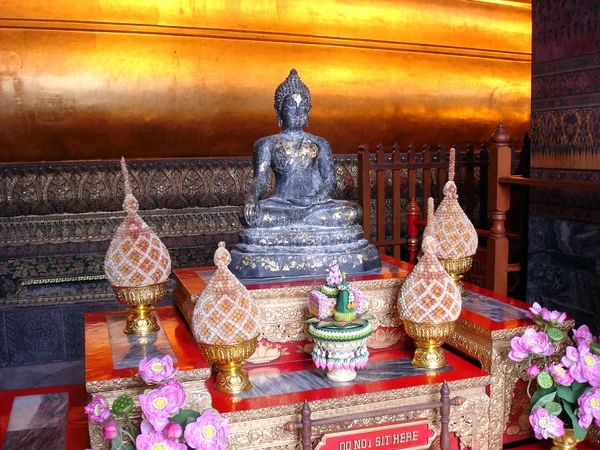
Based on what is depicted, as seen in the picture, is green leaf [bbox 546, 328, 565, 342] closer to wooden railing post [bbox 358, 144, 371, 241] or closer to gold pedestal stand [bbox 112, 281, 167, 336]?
gold pedestal stand [bbox 112, 281, 167, 336]

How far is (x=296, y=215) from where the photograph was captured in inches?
104

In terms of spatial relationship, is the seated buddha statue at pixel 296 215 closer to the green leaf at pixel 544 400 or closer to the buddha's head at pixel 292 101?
the buddha's head at pixel 292 101

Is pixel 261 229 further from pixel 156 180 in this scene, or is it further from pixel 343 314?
pixel 156 180

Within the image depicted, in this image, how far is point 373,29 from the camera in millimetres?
4859

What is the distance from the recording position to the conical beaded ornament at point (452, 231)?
257 centimetres

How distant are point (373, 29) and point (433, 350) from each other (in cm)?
318

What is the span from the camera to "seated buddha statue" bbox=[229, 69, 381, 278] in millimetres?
2568

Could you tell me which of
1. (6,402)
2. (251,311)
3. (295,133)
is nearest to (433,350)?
(251,311)

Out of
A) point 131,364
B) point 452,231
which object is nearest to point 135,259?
point 131,364

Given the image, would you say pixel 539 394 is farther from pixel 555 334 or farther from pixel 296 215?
pixel 296 215

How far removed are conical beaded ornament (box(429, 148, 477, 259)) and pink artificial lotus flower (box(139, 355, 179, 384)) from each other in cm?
120

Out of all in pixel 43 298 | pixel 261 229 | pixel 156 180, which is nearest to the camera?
pixel 261 229

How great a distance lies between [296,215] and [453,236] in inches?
24.4

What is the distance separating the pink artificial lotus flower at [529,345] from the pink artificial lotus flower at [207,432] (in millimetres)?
956
